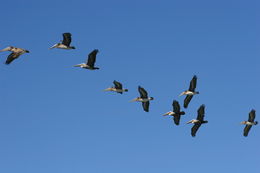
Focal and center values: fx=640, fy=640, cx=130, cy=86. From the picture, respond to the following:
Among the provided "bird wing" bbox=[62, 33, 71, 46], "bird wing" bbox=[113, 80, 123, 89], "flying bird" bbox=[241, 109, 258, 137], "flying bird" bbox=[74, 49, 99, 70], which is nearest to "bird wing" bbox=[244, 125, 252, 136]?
"flying bird" bbox=[241, 109, 258, 137]

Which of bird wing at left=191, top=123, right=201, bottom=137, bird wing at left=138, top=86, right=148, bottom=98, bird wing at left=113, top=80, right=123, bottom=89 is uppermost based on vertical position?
bird wing at left=113, top=80, right=123, bottom=89

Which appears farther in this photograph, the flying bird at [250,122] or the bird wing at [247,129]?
the bird wing at [247,129]

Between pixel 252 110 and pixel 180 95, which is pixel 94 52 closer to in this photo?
pixel 180 95

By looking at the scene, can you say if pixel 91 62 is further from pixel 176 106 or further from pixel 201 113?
pixel 201 113

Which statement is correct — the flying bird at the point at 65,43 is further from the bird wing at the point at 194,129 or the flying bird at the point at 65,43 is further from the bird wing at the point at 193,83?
the bird wing at the point at 194,129

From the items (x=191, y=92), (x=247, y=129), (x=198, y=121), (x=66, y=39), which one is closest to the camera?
(x=66, y=39)

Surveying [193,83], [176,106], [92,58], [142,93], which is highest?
[92,58]

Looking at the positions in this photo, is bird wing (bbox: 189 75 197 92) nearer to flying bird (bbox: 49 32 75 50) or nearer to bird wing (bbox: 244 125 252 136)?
bird wing (bbox: 244 125 252 136)

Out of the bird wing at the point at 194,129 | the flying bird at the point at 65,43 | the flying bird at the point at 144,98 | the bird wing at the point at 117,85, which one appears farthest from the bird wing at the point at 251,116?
the flying bird at the point at 65,43

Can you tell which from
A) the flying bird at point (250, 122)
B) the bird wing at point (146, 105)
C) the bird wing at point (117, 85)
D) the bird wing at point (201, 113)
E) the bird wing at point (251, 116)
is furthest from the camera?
the flying bird at point (250, 122)

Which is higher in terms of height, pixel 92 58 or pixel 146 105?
pixel 92 58

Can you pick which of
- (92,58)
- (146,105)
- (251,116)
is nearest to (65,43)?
(92,58)

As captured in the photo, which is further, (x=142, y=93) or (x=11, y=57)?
(x=142, y=93)

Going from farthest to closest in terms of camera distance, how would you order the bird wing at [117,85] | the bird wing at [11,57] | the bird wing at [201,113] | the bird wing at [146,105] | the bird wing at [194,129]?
the bird wing at [146,105]
the bird wing at [194,129]
the bird wing at [117,85]
the bird wing at [201,113]
the bird wing at [11,57]
